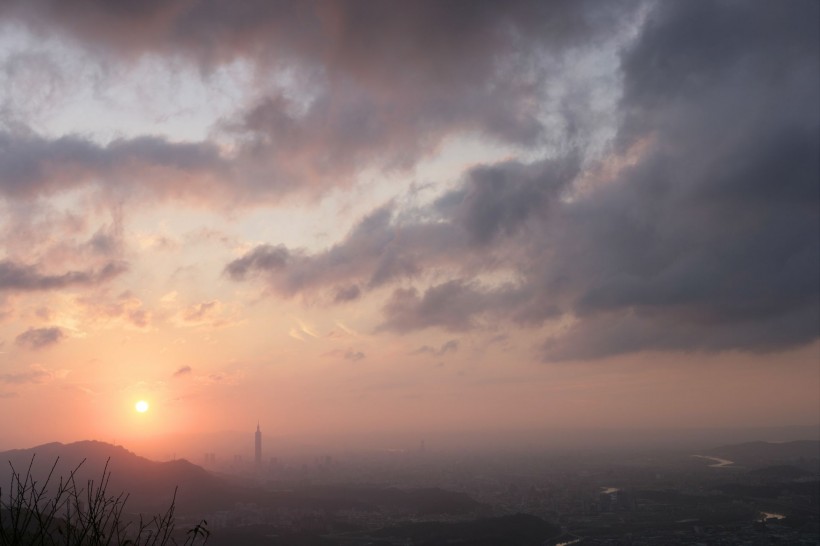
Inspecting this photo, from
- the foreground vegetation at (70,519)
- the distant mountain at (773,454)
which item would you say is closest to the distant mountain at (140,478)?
the foreground vegetation at (70,519)

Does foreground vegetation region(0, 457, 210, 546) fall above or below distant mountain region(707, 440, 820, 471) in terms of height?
above

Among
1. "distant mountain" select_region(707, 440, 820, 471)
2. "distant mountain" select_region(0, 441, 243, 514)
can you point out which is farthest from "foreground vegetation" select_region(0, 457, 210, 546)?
"distant mountain" select_region(707, 440, 820, 471)

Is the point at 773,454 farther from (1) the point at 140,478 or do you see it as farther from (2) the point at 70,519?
(2) the point at 70,519

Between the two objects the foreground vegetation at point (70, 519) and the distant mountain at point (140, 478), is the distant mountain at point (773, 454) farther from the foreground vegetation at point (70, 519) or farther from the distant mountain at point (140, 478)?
the foreground vegetation at point (70, 519)

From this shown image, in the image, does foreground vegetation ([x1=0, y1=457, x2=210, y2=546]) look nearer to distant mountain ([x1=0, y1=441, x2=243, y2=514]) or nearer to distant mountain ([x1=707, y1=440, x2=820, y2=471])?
distant mountain ([x1=0, y1=441, x2=243, y2=514])

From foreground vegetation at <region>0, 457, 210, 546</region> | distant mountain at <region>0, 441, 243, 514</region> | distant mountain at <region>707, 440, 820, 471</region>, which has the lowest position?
distant mountain at <region>707, 440, 820, 471</region>

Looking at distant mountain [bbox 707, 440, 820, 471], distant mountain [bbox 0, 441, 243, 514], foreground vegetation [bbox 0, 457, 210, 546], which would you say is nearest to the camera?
foreground vegetation [bbox 0, 457, 210, 546]

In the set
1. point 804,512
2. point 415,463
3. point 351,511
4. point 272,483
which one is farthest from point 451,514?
point 415,463
